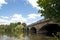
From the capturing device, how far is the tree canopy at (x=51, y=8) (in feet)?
48.8

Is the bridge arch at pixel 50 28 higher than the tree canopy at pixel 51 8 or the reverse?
higher

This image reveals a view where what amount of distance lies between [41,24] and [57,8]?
42929mm

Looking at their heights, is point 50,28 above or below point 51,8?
above

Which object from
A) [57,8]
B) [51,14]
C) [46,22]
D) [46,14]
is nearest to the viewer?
[57,8]

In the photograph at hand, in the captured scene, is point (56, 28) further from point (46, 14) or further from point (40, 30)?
point (46, 14)

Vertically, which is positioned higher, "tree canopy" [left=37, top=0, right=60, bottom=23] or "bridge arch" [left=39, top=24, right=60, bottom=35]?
"bridge arch" [left=39, top=24, right=60, bottom=35]

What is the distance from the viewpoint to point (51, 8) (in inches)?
629

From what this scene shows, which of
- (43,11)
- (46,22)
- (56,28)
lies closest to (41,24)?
(46,22)

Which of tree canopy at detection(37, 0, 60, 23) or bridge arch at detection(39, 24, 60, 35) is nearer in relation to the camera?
tree canopy at detection(37, 0, 60, 23)

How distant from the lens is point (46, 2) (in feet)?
54.2

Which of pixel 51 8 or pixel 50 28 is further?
pixel 50 28

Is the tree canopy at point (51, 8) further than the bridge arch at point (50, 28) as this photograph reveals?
No

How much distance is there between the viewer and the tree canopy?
1486 centimetres

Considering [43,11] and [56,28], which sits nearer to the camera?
[43,11]
